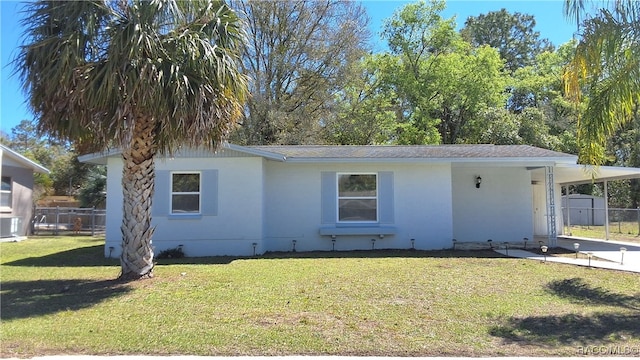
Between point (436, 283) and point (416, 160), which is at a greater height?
point (416, 160)

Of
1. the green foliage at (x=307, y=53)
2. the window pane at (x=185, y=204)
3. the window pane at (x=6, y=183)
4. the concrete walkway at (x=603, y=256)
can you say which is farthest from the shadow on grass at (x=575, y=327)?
the window pane at (x=6, y=183)

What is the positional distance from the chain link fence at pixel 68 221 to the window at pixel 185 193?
12.1 meters

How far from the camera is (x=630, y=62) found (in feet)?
24.3

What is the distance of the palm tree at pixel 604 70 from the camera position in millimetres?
7203

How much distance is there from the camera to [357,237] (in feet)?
47.0

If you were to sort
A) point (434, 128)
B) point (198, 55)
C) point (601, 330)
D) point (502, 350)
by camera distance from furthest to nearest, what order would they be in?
point (434, 128)
point (198, 55)
point (601, 330)
point (502, 350)

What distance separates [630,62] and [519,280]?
4.23m

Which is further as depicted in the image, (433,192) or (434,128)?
(434,128)

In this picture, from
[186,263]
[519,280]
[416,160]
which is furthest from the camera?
[416,160]

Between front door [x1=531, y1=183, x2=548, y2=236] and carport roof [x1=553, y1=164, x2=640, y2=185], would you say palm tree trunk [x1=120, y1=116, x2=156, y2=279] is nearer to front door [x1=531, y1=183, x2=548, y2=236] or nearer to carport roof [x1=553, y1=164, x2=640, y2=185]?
carport roof [x1=553, y1=164, x2=640, y2=185]

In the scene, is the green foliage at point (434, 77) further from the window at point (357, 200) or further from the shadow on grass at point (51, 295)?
the shadow on grass at point (51, 295)

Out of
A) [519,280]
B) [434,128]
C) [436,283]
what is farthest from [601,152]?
[434,128]

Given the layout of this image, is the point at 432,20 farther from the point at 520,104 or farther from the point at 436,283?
the point at 436,283

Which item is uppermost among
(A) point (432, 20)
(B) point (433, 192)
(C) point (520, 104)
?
(A) point (432, 20)
